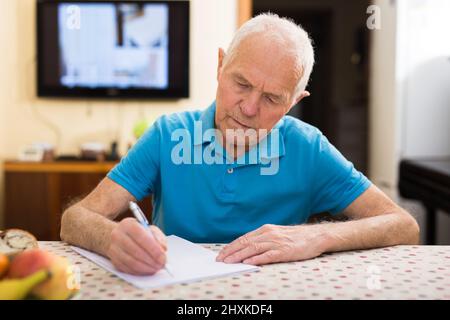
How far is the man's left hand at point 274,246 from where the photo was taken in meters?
0.91

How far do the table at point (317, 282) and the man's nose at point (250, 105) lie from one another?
33cm

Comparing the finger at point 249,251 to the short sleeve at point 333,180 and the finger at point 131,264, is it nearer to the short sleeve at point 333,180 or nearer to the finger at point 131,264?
the finger at point 131,264

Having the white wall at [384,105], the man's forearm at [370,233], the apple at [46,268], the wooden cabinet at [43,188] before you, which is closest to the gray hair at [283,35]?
the man's forearm at [370,233]

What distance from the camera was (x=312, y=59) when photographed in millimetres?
1252

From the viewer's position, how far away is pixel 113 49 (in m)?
3.32

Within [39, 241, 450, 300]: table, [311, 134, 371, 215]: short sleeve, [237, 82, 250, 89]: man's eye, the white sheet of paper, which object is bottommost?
[39, 241, 450, 300]: table

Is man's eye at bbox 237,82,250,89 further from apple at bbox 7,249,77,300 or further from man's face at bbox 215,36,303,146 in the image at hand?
apple at bbox 7,249,77,300

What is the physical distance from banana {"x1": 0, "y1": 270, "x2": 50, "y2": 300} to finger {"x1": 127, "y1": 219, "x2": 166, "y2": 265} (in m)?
0.16

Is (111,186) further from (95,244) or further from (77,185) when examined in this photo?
(77,185)

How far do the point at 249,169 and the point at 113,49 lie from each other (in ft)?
7.40

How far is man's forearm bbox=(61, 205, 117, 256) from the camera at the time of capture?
3.19ft

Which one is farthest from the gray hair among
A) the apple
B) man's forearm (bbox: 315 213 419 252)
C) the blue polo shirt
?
the apple

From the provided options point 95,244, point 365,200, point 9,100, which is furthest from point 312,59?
point 9,100

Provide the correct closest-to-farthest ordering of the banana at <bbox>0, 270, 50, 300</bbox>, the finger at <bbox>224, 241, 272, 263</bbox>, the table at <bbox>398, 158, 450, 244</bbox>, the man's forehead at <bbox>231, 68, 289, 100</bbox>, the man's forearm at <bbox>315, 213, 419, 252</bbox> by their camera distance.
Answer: the banana at <bbox>0, 270, 50, 300</bbox> < the finger at <bbox>224, 241, 272, 263</bbox> < the man's forearm at <bbox>315, 213, 419, 252</bbox> < the man's forehead at <bbox>231, 68, 289, 100</bbox> < the table at <bbox>398, 158, 450, 244</bbox>
